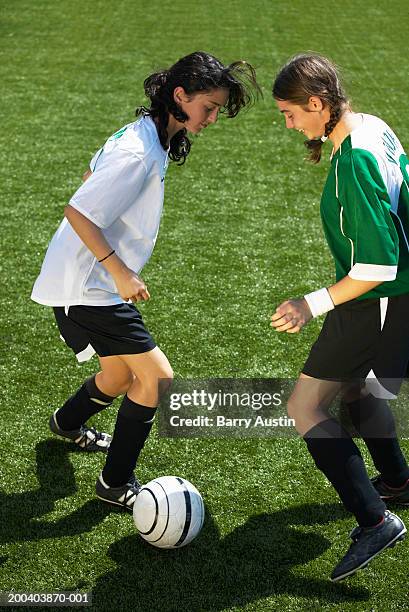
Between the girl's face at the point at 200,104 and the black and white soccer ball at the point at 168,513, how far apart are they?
1431mm

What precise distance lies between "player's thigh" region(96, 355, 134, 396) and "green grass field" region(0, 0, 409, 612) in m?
0.41

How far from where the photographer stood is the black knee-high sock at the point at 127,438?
361cm

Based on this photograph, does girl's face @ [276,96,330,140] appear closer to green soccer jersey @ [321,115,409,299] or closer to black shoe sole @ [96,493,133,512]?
green soccer jersey @ [321,115,409,299]

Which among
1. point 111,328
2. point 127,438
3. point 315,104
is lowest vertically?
point 127,438

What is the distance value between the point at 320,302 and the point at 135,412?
3.23 feet

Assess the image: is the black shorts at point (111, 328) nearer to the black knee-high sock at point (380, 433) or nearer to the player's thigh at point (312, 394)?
the player's thigh at point (312, 394)

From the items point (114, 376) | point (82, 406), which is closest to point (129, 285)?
point (114, 376)

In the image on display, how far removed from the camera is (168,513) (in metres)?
3.45

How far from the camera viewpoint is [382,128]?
313cm

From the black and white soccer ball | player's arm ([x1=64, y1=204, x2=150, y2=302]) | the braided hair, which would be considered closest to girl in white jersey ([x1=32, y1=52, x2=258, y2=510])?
player's arm ([x1=64, y1=204, x2=150, y2=302])

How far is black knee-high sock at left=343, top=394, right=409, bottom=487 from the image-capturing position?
142 inches

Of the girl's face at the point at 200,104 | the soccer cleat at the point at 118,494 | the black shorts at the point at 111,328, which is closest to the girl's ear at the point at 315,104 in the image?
the girl's face at the point at 200,104

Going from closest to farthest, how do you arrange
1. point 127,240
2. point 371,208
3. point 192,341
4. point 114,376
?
point 371,208 → point 127,240 → point 114,376 → point 192,341

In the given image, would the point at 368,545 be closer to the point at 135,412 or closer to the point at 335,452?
the point at 335,452
